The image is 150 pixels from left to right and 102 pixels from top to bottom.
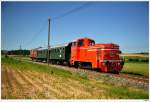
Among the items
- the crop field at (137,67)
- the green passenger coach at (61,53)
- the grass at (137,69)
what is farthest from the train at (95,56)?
the grass at (137,69)

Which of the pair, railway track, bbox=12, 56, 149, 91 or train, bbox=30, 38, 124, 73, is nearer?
railway track, bbox=12, 56, 149, 91

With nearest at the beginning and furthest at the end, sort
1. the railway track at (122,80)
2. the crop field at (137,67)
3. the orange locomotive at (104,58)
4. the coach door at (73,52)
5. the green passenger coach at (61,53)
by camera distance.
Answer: the railway track at (122,80)
the orange locomotive at (104,58)
the crop field at (137,67)
the coach door at (73,52)
the green passenger coach at (61,53)

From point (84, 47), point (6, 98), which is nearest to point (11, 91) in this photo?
point (6, 98)

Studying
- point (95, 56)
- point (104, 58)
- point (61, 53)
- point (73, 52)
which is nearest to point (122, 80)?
point (104, 58)

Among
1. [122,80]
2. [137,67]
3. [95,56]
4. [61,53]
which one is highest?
[61,53]

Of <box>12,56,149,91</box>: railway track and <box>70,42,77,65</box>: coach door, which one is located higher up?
<box>70,42,77,65</box>: coach door

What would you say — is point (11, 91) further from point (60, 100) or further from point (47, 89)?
point (60, 100)

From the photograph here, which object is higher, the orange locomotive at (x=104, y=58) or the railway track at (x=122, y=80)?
the orange locomotive at (x=104, y=58)

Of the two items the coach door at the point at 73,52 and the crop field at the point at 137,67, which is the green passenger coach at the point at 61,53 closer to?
the coach door at the point at 73,52

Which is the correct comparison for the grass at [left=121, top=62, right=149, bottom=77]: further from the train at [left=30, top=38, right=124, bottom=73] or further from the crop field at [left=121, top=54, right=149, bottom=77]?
the train at [left=30, top=38, right=124, bottom=73]

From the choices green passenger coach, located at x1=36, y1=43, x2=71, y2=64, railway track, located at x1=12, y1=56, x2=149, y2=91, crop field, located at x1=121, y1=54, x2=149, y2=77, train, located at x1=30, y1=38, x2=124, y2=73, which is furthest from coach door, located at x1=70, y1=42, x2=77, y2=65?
railway track, located at x1=12, y1=56, x2=149, y2=91

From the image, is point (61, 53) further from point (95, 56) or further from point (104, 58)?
point (104, 58)

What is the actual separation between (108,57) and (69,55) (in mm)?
5432

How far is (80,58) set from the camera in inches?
635
